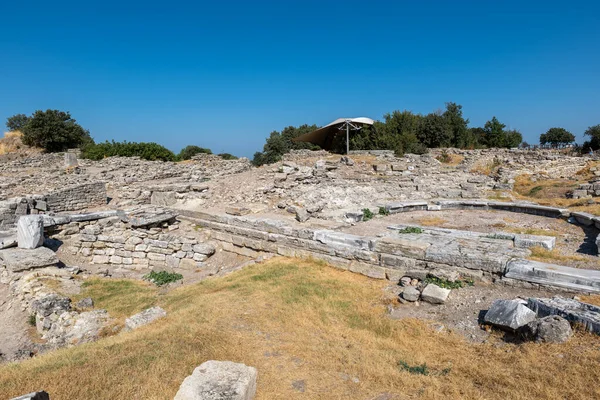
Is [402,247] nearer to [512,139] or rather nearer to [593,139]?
[593,139]

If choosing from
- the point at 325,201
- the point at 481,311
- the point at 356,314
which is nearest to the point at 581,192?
the point at 325,201

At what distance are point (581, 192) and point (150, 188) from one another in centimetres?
1676

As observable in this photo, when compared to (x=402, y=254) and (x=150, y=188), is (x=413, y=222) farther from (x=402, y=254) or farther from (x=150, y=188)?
(x=150, y=188)

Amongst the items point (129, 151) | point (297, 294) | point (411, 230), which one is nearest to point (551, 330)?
point (297, 294)

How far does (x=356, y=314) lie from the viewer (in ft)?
16.7

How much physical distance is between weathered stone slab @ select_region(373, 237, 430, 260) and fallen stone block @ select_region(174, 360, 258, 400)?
4.13 m

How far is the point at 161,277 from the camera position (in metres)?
7.92

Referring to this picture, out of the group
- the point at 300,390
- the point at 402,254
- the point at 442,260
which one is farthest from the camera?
the point at 402,254

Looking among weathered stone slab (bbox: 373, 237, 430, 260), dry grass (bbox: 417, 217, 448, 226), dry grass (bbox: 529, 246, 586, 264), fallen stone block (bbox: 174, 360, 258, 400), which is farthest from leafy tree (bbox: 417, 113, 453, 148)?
fallen stone block (bbox: 174, 360, 258, 400)

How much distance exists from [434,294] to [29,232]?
858cm

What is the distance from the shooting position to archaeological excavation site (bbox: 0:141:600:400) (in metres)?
3.24

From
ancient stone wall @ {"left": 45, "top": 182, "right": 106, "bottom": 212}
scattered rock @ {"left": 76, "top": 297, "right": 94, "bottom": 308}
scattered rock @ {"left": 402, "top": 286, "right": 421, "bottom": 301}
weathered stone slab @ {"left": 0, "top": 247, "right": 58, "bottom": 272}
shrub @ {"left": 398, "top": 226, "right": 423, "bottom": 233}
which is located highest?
ancient stone wall @ {"left": 45, "top": 182, "right": 106, "bottom": 212}

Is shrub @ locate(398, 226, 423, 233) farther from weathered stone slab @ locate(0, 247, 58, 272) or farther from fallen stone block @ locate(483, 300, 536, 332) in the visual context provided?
weathered stone slab @ locate(0, 247, 58, 272)

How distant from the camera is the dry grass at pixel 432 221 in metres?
9.61
